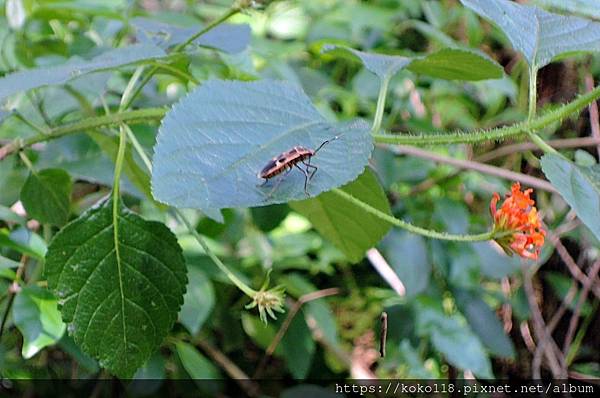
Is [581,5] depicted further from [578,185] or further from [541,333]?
[541,333]

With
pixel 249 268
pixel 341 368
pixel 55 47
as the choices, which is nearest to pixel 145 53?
pixel 55 47

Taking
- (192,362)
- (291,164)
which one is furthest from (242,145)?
(192,362)

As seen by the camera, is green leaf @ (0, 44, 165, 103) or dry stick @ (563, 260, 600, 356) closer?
green leaf @ (0, 44, 165, 103)

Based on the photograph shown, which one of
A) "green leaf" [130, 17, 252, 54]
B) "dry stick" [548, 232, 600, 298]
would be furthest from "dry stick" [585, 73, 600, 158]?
"green leaf" [130, 17, 252, 54]

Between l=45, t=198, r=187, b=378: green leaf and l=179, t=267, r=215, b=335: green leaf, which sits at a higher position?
l=45, t=198, r=187, b=378: green leaf

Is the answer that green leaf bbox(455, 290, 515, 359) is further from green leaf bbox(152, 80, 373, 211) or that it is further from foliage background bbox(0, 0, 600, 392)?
green leaf bbox(152, 80, 373, 211)

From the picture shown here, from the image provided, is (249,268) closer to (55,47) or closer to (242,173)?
(55,47)

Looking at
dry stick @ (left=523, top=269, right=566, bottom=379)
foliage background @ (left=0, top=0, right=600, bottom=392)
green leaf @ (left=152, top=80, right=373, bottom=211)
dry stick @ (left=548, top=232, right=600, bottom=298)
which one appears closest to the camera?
green leaf @ (left=152, top=80, right=373, bottom=211)
